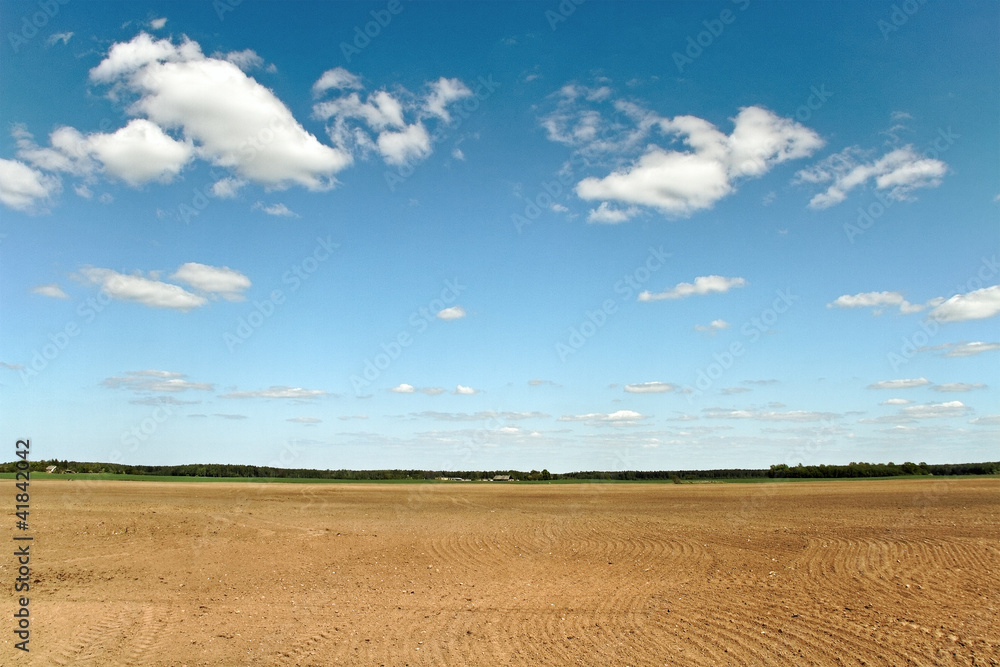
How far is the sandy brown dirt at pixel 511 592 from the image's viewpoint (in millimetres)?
10055

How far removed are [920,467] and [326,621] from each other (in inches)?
4277

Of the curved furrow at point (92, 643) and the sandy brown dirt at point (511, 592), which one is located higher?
the sandy brown dirt at point (511, 592)

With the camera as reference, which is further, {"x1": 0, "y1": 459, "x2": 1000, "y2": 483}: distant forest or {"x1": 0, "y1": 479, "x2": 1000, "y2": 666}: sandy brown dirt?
{"x1": 0, "y1": 459, "x2": 1000, "y2": 483}: distant forest

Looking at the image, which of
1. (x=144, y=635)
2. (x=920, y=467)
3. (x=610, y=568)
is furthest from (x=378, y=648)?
(x=920, y=467)

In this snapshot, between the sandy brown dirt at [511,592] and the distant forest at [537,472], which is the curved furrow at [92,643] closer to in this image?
the sandy brown dirt at [511,592]

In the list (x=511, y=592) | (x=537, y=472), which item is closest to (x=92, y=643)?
(x=511, y=592)

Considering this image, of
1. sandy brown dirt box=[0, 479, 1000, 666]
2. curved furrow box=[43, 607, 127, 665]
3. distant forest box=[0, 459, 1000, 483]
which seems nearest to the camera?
curved furrow box=[43, 607, 127, 665]

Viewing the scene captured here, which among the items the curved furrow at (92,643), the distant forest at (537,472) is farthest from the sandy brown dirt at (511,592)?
the distant forest at (537,472)

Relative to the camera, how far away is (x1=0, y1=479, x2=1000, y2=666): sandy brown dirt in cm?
1005

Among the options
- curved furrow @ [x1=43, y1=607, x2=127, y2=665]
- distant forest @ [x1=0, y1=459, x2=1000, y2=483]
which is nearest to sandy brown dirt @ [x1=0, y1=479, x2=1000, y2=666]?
curved furrow @ [x1=43, y1=607, x2=127, y2=665]

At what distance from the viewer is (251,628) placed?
11.4 metres

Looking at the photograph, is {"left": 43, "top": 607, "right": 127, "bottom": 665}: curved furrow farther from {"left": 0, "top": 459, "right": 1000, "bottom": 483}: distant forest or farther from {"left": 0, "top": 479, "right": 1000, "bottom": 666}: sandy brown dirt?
{"left": 0, "top": 459, "right": 1000, "bottom": 483}: distant forest

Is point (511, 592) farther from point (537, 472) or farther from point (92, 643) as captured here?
point (537, 472)

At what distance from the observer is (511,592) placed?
13898 millimetres
